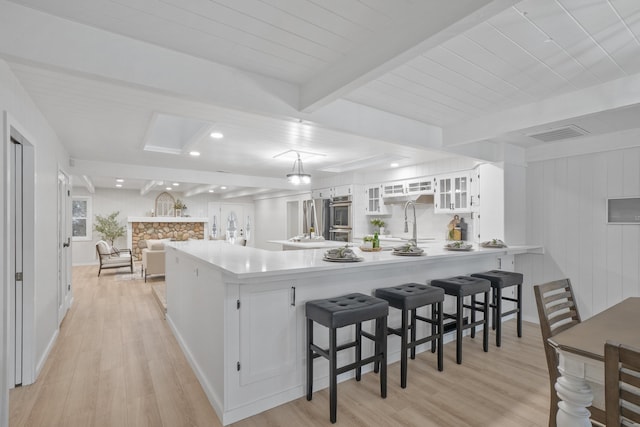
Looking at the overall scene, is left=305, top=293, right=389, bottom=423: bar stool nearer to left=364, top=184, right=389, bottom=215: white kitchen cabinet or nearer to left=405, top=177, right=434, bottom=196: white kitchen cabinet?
left=405, top=177, right=434, bottom=196: white kitchen cabinet

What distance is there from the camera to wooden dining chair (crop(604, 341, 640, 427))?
95 centimetres

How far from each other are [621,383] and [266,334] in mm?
1816

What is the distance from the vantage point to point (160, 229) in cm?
1036

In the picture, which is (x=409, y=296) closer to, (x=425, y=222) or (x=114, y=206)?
(x=425, y=222)

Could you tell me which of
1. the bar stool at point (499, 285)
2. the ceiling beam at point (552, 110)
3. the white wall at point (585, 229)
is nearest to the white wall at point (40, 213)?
the ceiling beam at point (552, 110)

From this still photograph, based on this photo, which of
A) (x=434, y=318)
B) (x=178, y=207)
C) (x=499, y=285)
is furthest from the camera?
(x=178, y=207)

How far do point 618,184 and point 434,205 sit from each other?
2239 mm

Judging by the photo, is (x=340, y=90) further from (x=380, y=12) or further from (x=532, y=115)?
(x=532, y=115)

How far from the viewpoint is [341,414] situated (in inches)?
84.1

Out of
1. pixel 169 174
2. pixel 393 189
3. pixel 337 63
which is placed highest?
pixel 337 63

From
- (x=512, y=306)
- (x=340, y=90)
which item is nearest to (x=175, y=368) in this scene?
(x=340, y=90)

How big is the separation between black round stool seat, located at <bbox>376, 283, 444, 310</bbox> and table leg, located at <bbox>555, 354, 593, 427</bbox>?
1.22 metres

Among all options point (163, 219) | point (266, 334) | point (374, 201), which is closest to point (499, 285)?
point (266, 334)

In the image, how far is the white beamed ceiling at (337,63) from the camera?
1.53 metres
